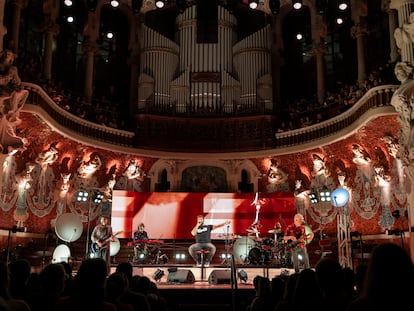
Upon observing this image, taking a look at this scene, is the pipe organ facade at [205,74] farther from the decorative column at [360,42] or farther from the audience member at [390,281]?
the audience member at [390,281]

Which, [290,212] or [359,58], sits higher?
[359,58]

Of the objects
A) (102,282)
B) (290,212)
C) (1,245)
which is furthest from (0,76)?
(290,212)

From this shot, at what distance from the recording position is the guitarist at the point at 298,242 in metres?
13.0

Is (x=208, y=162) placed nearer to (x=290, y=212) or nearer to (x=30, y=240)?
(x=290, y=212)

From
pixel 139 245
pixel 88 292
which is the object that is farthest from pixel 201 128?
pixel 88 292

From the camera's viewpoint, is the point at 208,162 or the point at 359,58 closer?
the point at 359,58

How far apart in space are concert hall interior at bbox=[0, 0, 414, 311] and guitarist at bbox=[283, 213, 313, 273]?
35.5 inches

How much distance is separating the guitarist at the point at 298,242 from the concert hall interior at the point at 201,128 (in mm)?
903

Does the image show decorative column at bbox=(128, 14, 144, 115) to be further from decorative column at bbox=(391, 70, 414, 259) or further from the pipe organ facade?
decorative column at bbox=(391, 70, 414, 259)

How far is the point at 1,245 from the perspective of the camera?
14.9 meters

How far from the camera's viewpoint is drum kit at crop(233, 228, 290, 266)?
13039mm

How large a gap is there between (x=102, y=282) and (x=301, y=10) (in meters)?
20.3

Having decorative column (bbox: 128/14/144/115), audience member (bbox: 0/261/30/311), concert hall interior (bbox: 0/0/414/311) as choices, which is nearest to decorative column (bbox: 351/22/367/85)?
concert hall interior (bbox: 0/0/414/311)

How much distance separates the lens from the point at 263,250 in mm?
13148
